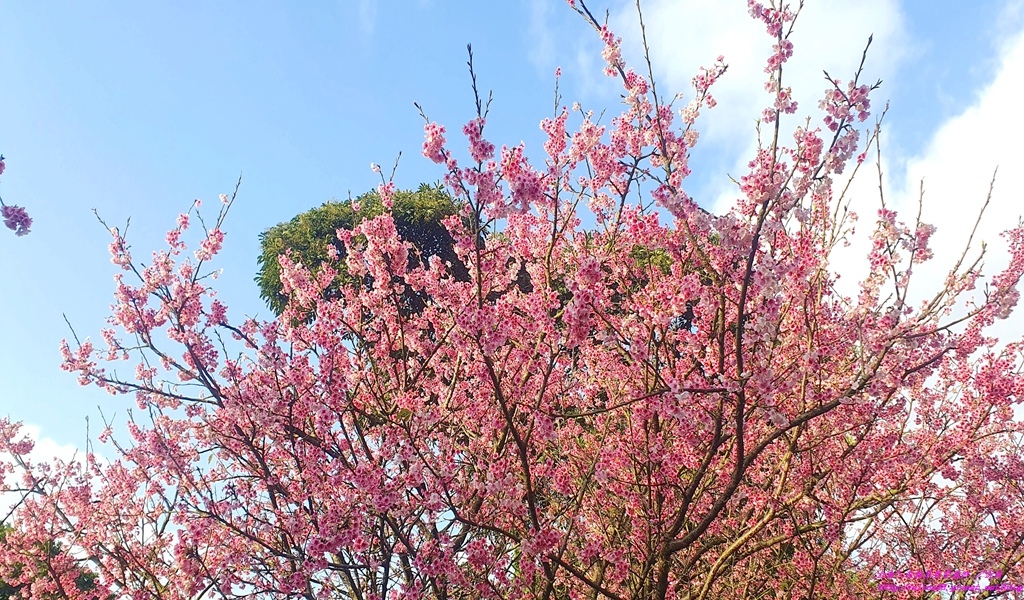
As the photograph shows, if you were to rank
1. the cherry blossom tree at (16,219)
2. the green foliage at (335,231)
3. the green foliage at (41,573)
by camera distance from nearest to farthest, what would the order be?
the cherry blossom tree at (16,219) → the green foliage at (41,573) → the green foliage at (335,231)

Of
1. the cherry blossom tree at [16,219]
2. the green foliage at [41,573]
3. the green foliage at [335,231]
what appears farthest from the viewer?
the green foliage at [335,231]

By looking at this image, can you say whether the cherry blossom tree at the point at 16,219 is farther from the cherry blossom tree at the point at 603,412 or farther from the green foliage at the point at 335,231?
the green foliage at the point at 335,231

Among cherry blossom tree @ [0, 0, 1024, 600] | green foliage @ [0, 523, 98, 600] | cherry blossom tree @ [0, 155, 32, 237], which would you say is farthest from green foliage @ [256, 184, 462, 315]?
cherry blossom tree @ [0, 155, 32, 237]

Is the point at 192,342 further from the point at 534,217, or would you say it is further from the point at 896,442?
the point at 896,442

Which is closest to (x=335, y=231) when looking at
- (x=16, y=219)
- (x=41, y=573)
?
(x=41, y=573)

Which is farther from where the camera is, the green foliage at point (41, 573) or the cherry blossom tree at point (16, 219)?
the green foliage at point (41, 573)

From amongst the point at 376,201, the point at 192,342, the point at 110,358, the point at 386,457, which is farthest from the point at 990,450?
the point at 376,201

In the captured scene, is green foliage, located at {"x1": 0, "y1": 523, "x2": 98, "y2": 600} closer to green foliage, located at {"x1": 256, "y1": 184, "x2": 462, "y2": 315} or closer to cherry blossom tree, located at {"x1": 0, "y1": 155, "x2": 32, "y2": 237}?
cherry blossom tree, located at {"x1": 0, "y1": 155, "x2": 32, "y2": 237}

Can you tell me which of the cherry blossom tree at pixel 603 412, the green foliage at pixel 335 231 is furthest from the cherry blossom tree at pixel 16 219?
the green foliage at pixel 335 231

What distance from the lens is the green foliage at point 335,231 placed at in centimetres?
1414

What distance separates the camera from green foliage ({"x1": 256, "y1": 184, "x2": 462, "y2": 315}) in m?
14.1

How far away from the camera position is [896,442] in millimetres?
5668

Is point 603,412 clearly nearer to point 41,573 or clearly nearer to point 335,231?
point 41,573

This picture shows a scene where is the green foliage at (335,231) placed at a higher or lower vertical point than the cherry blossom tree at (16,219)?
higher
